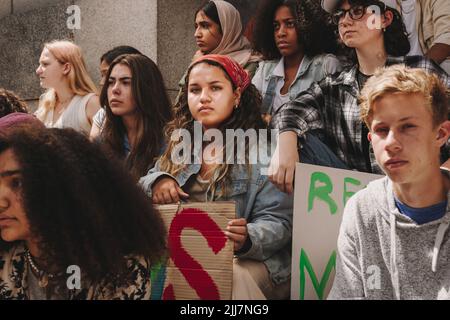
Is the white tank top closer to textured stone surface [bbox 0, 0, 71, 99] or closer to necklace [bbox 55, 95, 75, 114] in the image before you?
necklace [bbox 55, 95, 75, 114]

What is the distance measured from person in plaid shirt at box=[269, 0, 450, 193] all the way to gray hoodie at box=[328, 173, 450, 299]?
0.52 metres

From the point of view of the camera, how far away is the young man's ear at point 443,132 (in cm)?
299

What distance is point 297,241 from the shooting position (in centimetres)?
341

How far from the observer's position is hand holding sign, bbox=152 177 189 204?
3.73m

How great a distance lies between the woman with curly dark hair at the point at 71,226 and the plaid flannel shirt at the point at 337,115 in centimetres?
95

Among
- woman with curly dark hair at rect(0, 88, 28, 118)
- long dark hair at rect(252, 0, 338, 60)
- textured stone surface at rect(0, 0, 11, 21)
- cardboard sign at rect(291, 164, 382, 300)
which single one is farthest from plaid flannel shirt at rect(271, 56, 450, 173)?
textured stone surface at rect(0, 0, 11, 21)

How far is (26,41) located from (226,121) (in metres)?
1.73

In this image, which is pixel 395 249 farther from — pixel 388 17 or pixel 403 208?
pixel 388 17

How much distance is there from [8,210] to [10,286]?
38 cm

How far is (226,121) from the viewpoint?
3.74 metres

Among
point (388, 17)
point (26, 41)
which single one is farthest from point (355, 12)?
point (26, 41)

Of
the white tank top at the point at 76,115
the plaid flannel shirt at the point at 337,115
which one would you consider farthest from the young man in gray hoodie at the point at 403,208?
the white tank top at the point at 76,115
